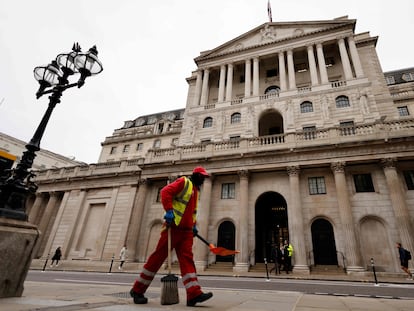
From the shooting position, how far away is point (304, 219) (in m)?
16.2

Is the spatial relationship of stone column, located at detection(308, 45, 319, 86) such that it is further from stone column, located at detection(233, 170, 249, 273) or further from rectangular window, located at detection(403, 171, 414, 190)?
stone column, located at detection(233, 170, 249, 273)

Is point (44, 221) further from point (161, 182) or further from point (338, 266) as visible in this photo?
point (338, 266)

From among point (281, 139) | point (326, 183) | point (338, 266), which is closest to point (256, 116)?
point (281, 139)

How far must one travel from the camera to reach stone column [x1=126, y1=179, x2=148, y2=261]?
61.2 ft

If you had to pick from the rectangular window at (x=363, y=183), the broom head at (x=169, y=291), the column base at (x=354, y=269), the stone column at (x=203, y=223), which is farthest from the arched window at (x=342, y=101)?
the broom head at (x=169, y=291)

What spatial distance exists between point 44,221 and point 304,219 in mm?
24546

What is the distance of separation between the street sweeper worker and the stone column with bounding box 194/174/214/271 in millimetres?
12953

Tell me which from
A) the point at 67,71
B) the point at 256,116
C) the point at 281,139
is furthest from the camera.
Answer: the point at 256,116

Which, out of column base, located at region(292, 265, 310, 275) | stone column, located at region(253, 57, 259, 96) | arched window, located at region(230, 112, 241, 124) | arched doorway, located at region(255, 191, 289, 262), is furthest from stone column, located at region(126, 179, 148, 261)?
stone column, located at region(253, 57, 259, 96)

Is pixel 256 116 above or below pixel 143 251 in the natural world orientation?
above

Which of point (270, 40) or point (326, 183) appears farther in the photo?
point (270, 40)

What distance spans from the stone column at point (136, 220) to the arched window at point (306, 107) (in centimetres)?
1587

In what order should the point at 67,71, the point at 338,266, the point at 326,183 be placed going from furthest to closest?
the point at 326,183, the point at 338,266, the point at 67,71

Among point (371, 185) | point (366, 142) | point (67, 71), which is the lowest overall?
point (67, 71)
